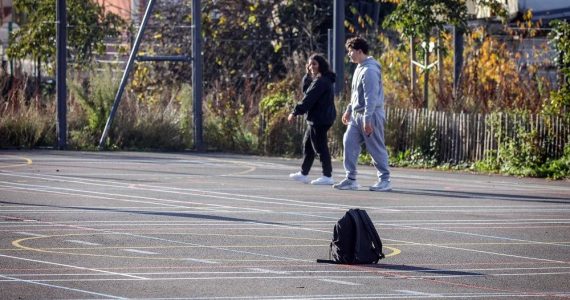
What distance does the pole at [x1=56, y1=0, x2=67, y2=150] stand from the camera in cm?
2445

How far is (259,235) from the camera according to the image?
12273mm

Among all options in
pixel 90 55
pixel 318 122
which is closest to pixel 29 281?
pixel 318 122

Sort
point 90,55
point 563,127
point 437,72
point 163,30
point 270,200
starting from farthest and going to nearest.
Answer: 1. point 163,30
2. point 90,55
3. point 437,72
4. point 563,127
5. point 270,200

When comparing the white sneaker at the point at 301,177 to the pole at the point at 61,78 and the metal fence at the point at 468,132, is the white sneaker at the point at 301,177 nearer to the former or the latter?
the metal fence at the point at 468,132

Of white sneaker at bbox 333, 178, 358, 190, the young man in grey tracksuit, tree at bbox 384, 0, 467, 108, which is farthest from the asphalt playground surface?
tree at bbox 384, 0, 467, 108

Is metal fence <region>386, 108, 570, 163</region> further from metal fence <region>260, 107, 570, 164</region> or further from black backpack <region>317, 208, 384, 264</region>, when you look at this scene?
black backpack <region>317, 208, 384, 264</region>

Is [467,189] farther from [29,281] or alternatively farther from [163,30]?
[163,30]

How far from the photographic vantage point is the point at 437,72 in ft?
84.7

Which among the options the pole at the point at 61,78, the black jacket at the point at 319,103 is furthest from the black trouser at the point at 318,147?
the pole at the point at 61,78

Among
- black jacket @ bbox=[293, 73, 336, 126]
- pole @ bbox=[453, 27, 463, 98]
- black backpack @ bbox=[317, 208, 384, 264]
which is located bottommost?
black backpack @ bbox=[317, 208, 384, 264]

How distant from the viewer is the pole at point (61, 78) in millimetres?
24453

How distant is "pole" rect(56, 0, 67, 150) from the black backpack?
1462 centimetres

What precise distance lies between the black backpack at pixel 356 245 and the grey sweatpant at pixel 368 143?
626cm

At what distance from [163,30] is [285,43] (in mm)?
3204
